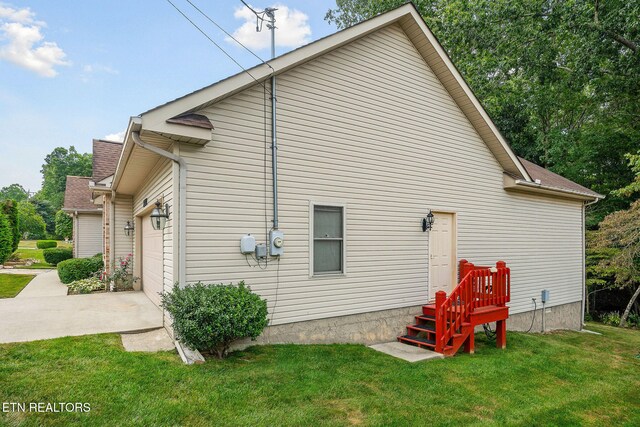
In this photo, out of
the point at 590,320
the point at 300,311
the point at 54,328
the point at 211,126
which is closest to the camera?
the point at 211,126

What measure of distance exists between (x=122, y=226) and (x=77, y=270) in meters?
2.25

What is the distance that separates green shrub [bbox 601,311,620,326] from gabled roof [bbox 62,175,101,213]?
22.6 m

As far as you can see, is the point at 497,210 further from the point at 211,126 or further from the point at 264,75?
the point at 211,126

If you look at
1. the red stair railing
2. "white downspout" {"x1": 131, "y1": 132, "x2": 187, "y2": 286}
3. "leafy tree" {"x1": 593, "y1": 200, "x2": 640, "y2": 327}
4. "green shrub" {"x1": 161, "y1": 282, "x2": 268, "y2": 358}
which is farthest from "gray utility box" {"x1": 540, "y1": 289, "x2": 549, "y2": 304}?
"white downspout" {"x1": 131, "y1": 132, "x2": 187, "y2": 286}

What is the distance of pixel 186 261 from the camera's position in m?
5.20

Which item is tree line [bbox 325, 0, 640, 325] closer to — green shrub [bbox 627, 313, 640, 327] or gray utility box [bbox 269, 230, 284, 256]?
green shrub [bbox 627, 313, 640, 327]

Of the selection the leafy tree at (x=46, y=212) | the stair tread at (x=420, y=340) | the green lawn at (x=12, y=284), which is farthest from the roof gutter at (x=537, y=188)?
the leafy tree at (x=46, y=212)

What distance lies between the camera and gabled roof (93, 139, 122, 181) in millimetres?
12177

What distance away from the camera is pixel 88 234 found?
1706cm

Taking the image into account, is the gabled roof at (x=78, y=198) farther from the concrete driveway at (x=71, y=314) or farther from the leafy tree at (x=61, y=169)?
the leafy tree at (x=61, y=169)

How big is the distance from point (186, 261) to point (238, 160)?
1.69m

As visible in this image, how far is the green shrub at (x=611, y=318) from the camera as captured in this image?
15.5 metres

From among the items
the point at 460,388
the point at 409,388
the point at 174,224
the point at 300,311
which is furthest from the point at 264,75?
the point at 460,388

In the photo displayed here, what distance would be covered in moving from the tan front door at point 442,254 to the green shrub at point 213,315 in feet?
14.7
